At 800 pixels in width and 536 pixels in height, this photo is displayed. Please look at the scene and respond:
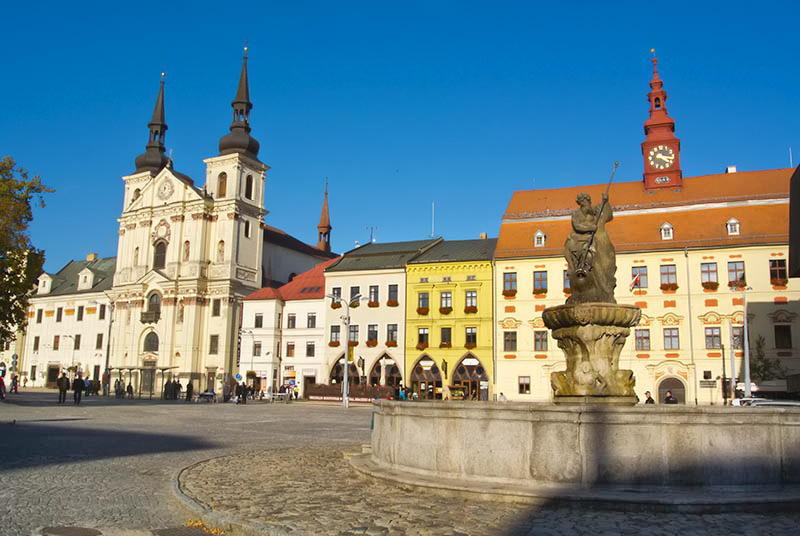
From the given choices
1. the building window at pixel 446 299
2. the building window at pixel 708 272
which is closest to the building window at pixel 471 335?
the building window at pixel 446 299

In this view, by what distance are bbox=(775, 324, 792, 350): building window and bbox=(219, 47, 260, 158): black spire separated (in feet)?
174

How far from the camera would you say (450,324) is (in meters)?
52.1

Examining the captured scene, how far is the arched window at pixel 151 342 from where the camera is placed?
71.9 m

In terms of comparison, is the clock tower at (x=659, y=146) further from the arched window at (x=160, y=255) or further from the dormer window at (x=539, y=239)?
the arched window at (x=160, y=255)

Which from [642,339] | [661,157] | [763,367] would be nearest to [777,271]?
[763,367]

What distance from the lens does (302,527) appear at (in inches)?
293

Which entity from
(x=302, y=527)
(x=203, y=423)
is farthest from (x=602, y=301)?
(x=203, y=423)

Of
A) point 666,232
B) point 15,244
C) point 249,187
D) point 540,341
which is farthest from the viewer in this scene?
point 249,187

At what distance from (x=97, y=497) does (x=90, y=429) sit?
42.6ft

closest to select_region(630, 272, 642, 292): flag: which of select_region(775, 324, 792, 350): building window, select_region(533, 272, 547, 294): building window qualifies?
select_region(533, 272, 547, 294): building window

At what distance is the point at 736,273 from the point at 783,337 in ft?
15.3

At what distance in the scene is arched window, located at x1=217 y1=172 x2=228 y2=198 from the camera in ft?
239

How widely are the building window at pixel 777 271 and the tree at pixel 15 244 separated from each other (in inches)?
1637

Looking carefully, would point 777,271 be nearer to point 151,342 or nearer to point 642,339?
point 642,339
